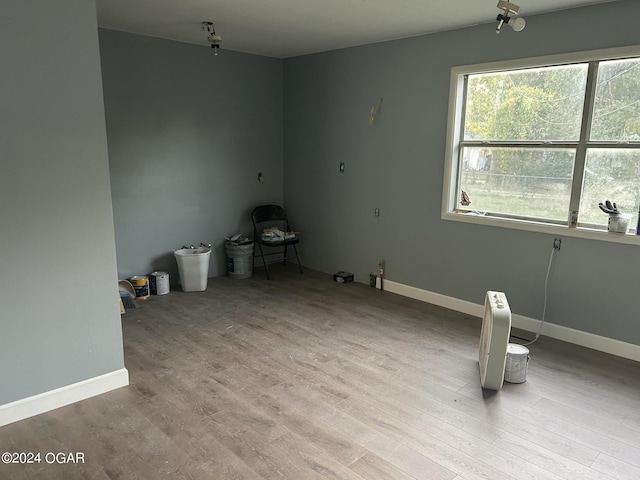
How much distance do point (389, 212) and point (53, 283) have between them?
310 centimetres

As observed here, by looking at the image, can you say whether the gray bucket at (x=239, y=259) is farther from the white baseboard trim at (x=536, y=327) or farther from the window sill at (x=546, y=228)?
the window sill at (x=546, y=228)

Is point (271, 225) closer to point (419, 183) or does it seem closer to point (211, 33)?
point (419, 183)

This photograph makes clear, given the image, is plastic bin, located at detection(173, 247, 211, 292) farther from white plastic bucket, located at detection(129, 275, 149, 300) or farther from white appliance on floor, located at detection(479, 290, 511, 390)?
white appliance on floor, located at detection(479, 290, 511, 390)

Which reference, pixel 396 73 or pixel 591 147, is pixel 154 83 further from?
pixel 591 147

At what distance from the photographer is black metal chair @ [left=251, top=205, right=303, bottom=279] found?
5.16 m

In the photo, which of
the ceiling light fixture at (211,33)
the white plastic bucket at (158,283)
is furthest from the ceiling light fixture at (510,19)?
the white plastic bucket at (158,283)

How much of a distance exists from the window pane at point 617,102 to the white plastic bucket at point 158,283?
3.99 meters

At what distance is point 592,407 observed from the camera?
2.66 meters

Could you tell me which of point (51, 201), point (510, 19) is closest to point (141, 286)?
point (51, 201)

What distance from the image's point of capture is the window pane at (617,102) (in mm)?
3107

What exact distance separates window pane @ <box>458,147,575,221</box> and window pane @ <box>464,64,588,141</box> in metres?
0.13

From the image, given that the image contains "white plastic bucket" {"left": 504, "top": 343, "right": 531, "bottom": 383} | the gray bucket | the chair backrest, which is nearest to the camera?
"white plastic bucket" {"left": 504, "top": 343, "right": 531, "bottom": 383}

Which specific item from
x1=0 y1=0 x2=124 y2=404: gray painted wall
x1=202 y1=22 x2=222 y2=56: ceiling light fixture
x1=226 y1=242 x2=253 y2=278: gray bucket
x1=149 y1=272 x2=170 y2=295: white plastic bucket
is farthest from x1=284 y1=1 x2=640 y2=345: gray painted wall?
x1=0 y1=0 x2=124 y2=404: gray painted wall

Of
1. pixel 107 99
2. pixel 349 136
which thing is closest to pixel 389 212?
pixel 349 136
